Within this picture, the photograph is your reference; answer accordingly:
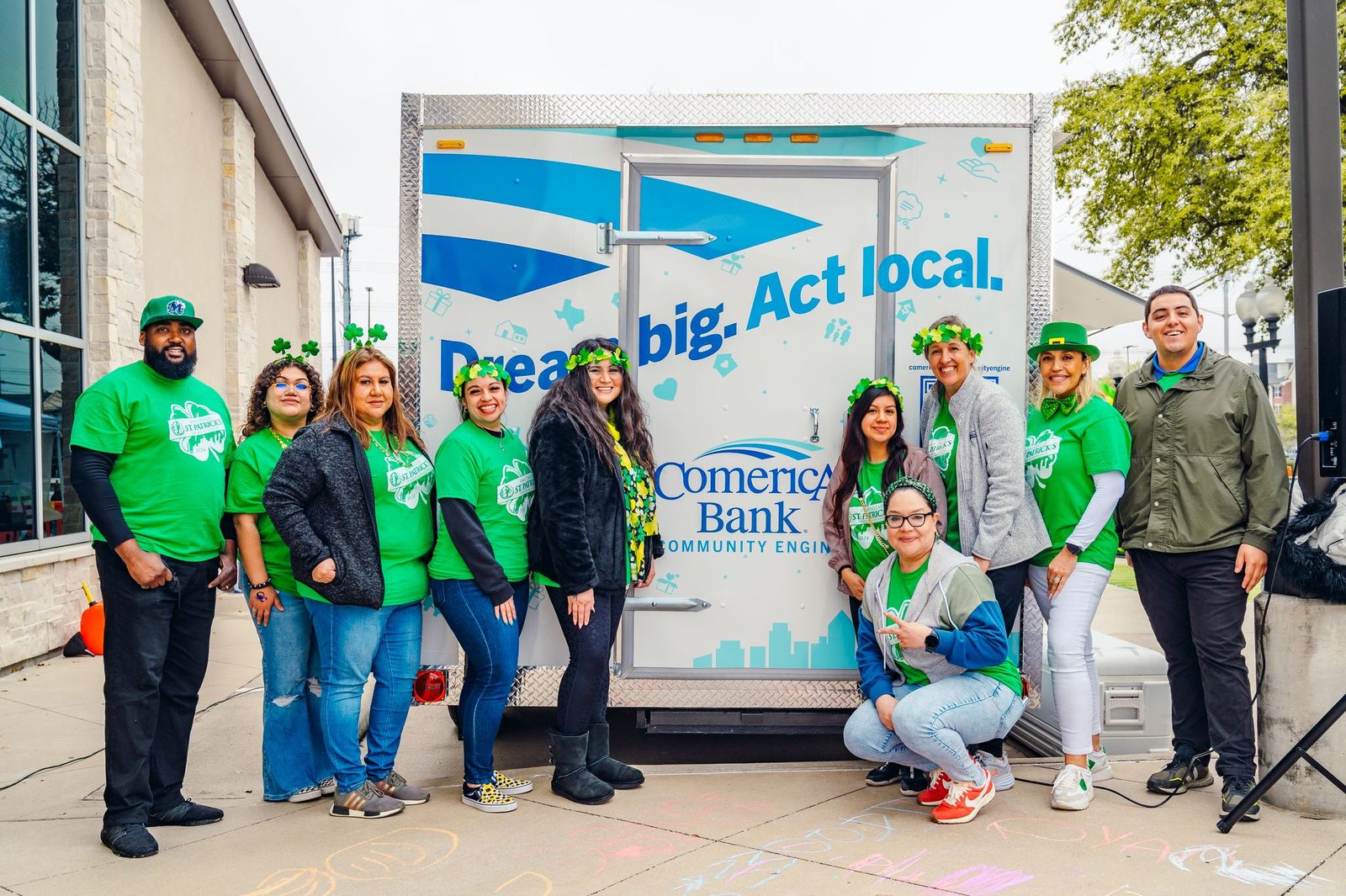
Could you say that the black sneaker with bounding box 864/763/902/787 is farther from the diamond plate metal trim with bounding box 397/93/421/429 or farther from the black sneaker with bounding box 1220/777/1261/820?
the diamond plate metal trim with bounding box 397/93/421/429

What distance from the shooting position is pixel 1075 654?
156 inches

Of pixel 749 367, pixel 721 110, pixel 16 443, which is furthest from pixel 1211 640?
pixel 16 443

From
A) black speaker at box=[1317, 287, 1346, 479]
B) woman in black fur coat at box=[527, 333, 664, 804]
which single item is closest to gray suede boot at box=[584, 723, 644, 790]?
woman in black fur coat at box=[527, 333, 664, 804]

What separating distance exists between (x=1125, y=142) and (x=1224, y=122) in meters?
1.43

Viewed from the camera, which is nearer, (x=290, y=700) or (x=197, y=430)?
(x=197, y=430)

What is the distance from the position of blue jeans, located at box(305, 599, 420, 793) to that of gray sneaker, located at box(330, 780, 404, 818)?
3 centimetres

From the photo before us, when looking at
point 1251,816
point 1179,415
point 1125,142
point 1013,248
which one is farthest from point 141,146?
point 1125,142

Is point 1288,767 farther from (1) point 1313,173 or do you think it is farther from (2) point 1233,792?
(1) point 1313,173

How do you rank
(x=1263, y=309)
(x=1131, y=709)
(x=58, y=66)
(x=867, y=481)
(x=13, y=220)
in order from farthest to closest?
(x=1263, y=309) < (x=58, y=66) < (x=13, y=220) < (x=1131, y=709) < (x=867, y=481)

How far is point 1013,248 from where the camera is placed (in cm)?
425

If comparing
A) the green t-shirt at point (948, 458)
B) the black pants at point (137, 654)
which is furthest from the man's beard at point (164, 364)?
the green t-shirt at point (948, 458)

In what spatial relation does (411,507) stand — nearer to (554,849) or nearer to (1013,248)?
(554,849)

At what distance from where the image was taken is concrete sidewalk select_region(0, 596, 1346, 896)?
3.21 metres

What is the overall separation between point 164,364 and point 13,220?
4.64 meters
